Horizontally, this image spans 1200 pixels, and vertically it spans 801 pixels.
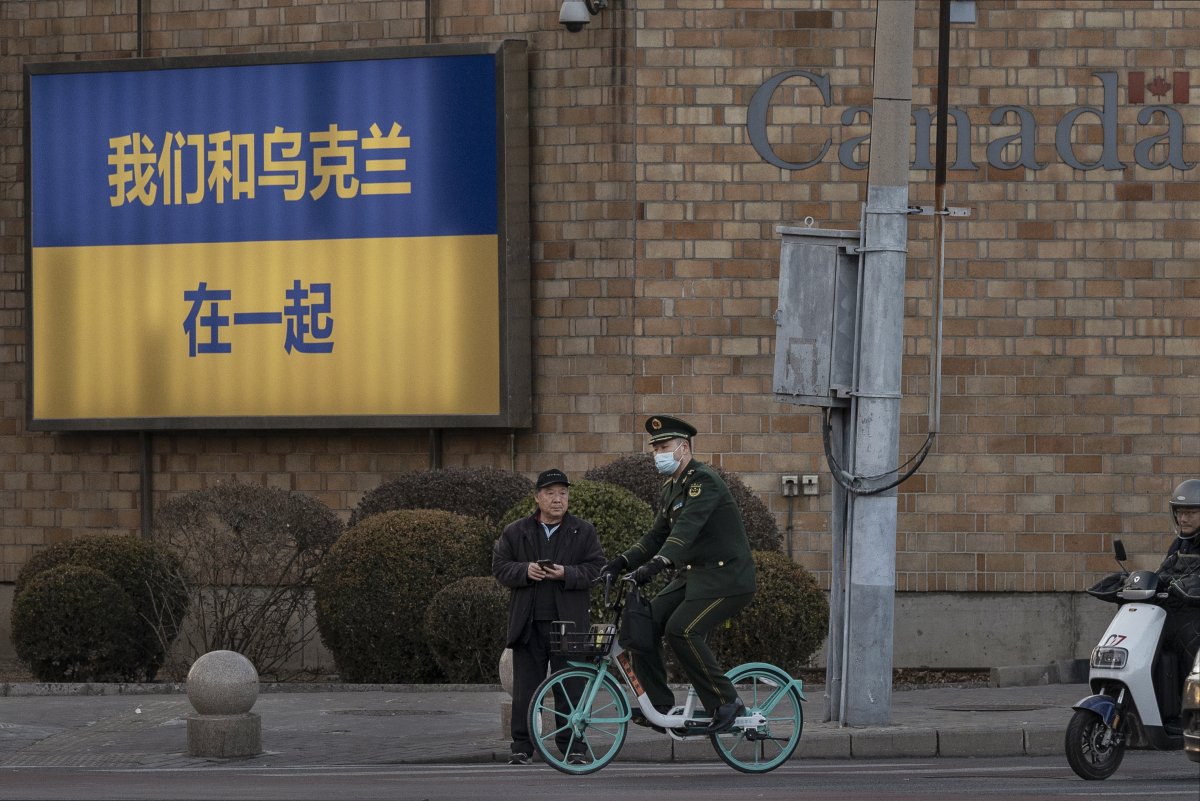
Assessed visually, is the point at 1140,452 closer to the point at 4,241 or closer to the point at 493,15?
the point at 493,15

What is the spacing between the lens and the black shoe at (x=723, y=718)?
34.8ft

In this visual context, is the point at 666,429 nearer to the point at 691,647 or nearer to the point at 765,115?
the point at 691,647

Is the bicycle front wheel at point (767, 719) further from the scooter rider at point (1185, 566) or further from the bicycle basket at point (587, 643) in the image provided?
the scooter rider at point (1185, 566)

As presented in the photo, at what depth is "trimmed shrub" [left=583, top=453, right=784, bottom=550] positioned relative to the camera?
1622 centimetres

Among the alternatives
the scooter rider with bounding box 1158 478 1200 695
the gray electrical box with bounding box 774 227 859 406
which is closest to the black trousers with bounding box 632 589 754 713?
the gray electrical box with bounding box 774 227 859 406

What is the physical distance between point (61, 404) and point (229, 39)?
3754mm

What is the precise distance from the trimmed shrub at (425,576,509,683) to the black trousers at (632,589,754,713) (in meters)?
4.14

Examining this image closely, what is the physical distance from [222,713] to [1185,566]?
218 inches

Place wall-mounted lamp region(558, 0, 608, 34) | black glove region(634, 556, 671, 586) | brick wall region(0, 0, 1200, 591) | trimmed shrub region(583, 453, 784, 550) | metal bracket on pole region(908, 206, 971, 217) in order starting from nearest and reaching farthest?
black glove region(634, 556, 671, 586) < metal bracket on pole region(908, 206, 971, 217) < trimmed shrub region(583, 453, 784, 550) < brick wall region(0, 0, 1200, 591) < wall-mounted lamp region(558, 0, 608, 34)

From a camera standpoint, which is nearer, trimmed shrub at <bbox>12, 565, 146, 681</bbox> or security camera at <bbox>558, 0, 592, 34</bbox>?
trimmed shrub at <bbox>12, 565, 146, 681</bbox>

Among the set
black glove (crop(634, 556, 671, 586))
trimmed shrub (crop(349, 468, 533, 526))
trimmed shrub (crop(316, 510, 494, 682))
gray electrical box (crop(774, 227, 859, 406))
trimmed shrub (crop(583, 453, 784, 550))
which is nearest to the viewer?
black glove (crop(634, 556, 671, 586))

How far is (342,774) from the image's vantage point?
35.8ft

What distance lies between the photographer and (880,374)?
12453mm

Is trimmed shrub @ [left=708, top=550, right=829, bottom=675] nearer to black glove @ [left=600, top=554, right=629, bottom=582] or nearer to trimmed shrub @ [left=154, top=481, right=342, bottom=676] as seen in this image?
trimmed shrub @ [left=154, top=481, right=342, bottom=676]
